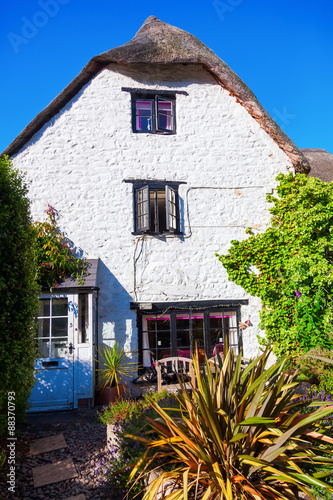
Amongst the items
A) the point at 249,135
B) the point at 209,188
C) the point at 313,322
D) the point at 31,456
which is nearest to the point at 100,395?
the point at 31,456

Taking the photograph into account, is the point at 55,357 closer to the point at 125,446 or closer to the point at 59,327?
the point at 59,327

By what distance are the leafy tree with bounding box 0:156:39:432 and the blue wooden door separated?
5.41 ft

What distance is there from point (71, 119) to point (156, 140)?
202 centimetres

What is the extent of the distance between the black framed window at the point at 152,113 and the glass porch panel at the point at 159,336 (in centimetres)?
440

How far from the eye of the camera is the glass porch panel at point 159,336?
7551 millimetres

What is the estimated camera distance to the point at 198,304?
766 cm

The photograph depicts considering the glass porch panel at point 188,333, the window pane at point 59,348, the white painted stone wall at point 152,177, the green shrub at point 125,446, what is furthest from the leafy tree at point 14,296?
the glass porch panel at point 188,333

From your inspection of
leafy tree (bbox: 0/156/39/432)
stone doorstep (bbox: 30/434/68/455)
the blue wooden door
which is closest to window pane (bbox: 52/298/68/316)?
the blue wooden door

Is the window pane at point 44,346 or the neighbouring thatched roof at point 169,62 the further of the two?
the neighbouring thatched roof at point 169,62

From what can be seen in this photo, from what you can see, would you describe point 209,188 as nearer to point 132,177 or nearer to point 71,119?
point 132,177

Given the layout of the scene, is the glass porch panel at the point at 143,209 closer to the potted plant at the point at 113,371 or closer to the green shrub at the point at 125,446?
the potted plant at the point at 113,371

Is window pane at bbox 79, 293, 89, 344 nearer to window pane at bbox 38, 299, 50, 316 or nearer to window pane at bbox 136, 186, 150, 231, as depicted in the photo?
window pane at bbox 38, 299, 50, 316

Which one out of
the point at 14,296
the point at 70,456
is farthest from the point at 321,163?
the point at 70,456

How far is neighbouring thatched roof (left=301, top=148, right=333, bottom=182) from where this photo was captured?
10033mm
